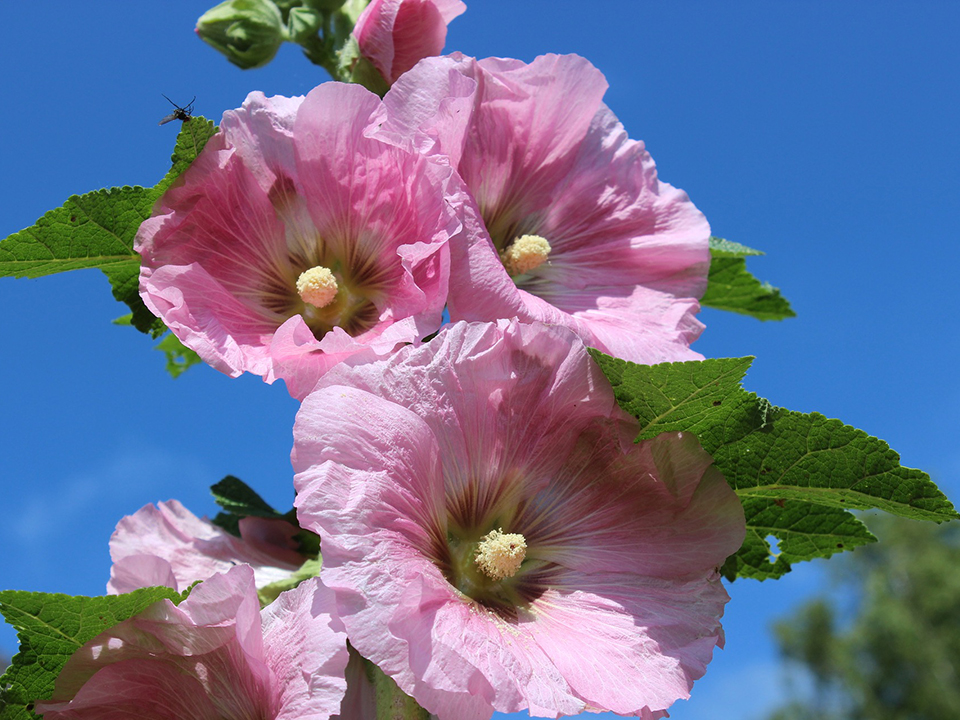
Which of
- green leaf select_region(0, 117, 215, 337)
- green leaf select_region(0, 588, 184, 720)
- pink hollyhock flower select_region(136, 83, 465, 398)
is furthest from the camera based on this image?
green leaf select_region(0, 117, 215, 337)

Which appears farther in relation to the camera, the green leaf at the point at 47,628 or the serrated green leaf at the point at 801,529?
the serrated green leaf at the point at 801,529

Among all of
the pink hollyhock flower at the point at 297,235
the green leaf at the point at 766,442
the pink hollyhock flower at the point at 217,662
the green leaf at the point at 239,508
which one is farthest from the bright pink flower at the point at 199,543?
the green leaf at the point at 766,442

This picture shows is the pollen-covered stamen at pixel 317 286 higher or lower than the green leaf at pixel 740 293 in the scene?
lower

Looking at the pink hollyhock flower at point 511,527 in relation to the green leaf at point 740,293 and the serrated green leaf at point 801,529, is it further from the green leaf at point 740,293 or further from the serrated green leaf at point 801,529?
the green leaf at point 740,293

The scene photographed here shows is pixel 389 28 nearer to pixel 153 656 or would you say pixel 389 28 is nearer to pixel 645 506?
pixel 645 506

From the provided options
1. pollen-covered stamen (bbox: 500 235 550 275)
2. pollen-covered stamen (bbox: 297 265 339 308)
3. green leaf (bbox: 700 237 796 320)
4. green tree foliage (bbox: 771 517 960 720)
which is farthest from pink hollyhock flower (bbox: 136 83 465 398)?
green tree foliage (bbox: 771 517 960 720)

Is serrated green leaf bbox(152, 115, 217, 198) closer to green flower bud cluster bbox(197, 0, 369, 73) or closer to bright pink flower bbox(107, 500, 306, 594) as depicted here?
green flower bud cluster bbox(197, 0, 369, 73)

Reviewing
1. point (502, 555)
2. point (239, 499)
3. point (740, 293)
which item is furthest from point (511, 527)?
point (740, 293)

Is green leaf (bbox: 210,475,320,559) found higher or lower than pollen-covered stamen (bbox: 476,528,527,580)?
higher
